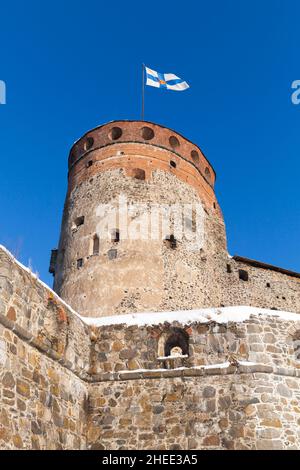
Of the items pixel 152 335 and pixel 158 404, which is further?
pixel 152 335

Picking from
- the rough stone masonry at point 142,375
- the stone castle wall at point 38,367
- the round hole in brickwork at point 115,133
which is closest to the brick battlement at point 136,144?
the round hole in brickwork at point 115,133

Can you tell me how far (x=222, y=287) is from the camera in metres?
19.1

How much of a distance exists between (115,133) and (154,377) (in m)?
11.6

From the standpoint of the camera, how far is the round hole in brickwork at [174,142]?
18.9m

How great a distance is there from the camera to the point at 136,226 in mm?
16219

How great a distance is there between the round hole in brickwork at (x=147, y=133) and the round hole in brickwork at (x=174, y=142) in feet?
2.61

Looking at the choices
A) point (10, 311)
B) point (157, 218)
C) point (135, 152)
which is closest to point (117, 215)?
point (157, 218)

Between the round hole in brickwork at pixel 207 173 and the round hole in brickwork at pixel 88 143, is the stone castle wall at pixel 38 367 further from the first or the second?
the round hole in brickwork at pixel 207 173

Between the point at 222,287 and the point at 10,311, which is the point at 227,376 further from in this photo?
the point at 222,287

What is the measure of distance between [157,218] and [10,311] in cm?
1008

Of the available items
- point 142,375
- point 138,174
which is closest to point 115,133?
point 138,174

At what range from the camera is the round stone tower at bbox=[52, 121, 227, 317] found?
15391mm

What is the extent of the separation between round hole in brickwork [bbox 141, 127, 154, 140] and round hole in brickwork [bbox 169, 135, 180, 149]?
2.61 ft

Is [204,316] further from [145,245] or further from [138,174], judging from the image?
[138,174]
